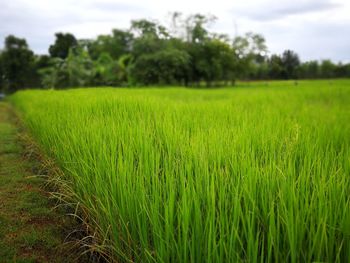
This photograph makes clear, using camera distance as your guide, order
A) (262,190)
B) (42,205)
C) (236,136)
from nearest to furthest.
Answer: (262,190) → (236,136) → (42,205)

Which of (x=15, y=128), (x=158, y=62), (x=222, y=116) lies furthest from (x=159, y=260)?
(x=158, y=62)

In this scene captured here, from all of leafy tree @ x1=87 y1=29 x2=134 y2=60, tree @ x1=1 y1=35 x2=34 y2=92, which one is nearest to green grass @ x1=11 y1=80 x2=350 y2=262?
tree @ x1=1 y1=35 x2=34 y2=92

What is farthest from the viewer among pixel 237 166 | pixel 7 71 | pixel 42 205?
pixel 7 71

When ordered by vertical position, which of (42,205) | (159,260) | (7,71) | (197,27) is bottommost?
(42,205)

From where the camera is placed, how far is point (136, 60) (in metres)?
22.7

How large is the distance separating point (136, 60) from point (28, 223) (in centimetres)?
2100

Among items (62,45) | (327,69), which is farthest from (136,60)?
(327,69)

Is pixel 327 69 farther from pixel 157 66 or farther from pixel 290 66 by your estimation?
pixel 157 66

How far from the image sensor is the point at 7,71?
24.9 meters

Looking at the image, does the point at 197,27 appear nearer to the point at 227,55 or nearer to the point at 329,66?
the point at 227,55

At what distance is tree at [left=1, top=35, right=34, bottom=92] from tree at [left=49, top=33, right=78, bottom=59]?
2118mm

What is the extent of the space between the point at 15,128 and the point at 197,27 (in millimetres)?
23782

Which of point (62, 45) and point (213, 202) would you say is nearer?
point (213, 202)

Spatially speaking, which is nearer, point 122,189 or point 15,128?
point 122,189
